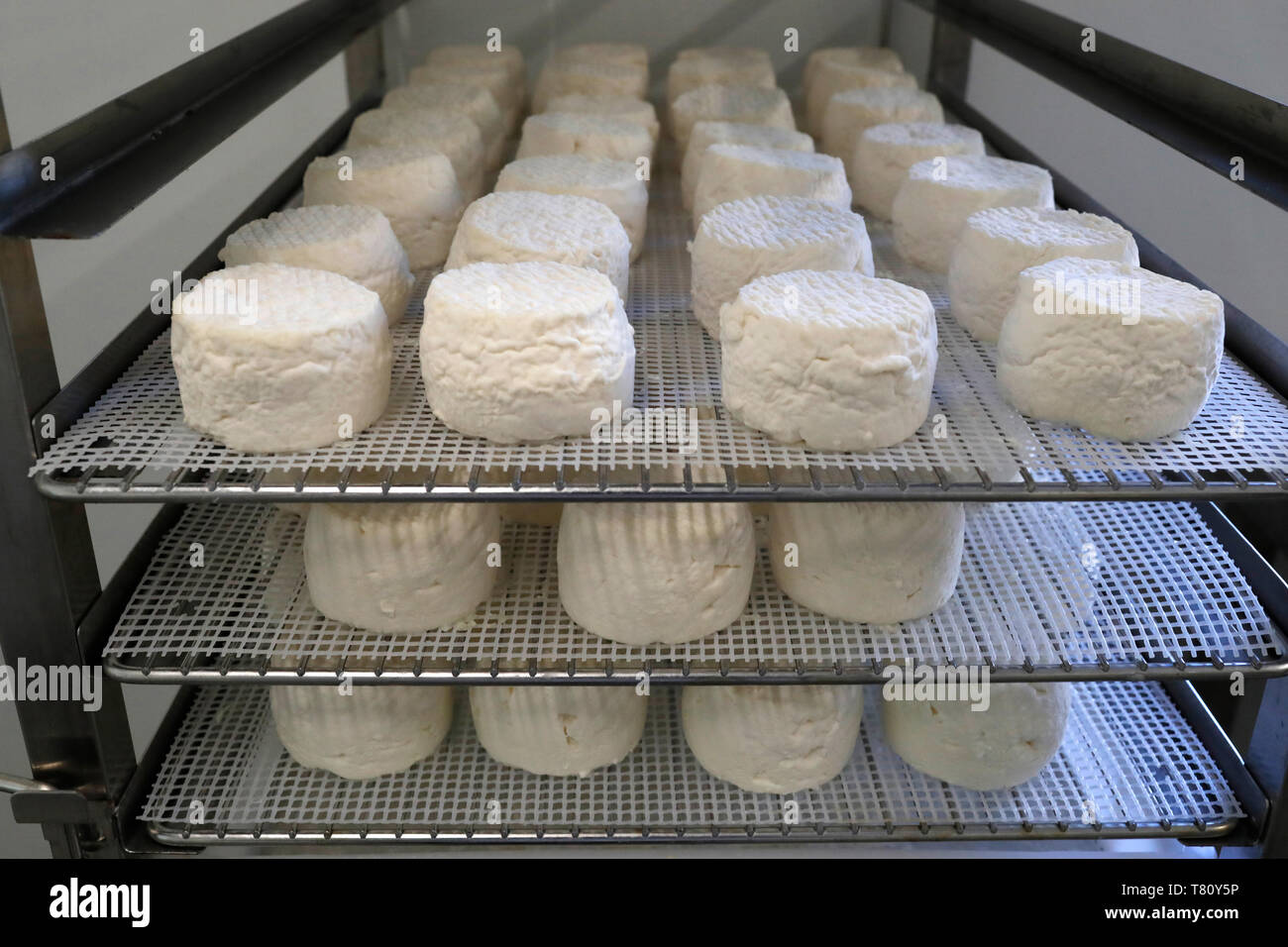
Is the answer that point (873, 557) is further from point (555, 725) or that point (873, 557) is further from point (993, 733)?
point (555, 725)

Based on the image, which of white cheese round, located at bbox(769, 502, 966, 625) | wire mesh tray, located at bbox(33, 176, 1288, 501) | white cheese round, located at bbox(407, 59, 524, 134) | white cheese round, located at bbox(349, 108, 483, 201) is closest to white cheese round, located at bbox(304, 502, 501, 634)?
wire mesh tray, located at bbox(33, 176, 1288, 501)

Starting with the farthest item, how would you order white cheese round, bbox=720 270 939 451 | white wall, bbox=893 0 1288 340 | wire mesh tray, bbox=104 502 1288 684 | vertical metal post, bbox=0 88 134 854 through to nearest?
white wall, bbox=893 0 1288 340, wire mesh tray, bbox=104 502 1288 684, white cheese round, bbox=720 270 939 451, vertical metal post, bbox=0 88 134 854

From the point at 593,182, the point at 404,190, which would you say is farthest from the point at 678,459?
the point at 404,190

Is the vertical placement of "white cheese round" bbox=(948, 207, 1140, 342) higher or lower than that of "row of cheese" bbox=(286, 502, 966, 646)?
higher

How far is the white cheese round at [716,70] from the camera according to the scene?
263 cm

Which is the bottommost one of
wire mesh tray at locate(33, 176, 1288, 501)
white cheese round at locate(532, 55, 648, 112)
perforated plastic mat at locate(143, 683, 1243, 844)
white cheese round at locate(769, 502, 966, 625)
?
perforated plastic mat at locate(143, 683, 1243, 844)

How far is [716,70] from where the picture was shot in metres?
2.65

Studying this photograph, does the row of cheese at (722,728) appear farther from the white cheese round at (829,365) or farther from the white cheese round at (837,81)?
the white cheese round at (837,81)

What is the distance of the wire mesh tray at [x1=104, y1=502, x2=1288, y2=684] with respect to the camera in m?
1.41

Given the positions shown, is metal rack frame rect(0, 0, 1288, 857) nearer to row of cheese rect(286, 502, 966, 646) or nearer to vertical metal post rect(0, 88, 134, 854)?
vertical metal post rect(0, 88, 134, 854)

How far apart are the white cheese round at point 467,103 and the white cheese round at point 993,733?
150cm

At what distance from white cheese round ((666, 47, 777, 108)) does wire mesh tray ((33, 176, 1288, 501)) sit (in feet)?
4.58
